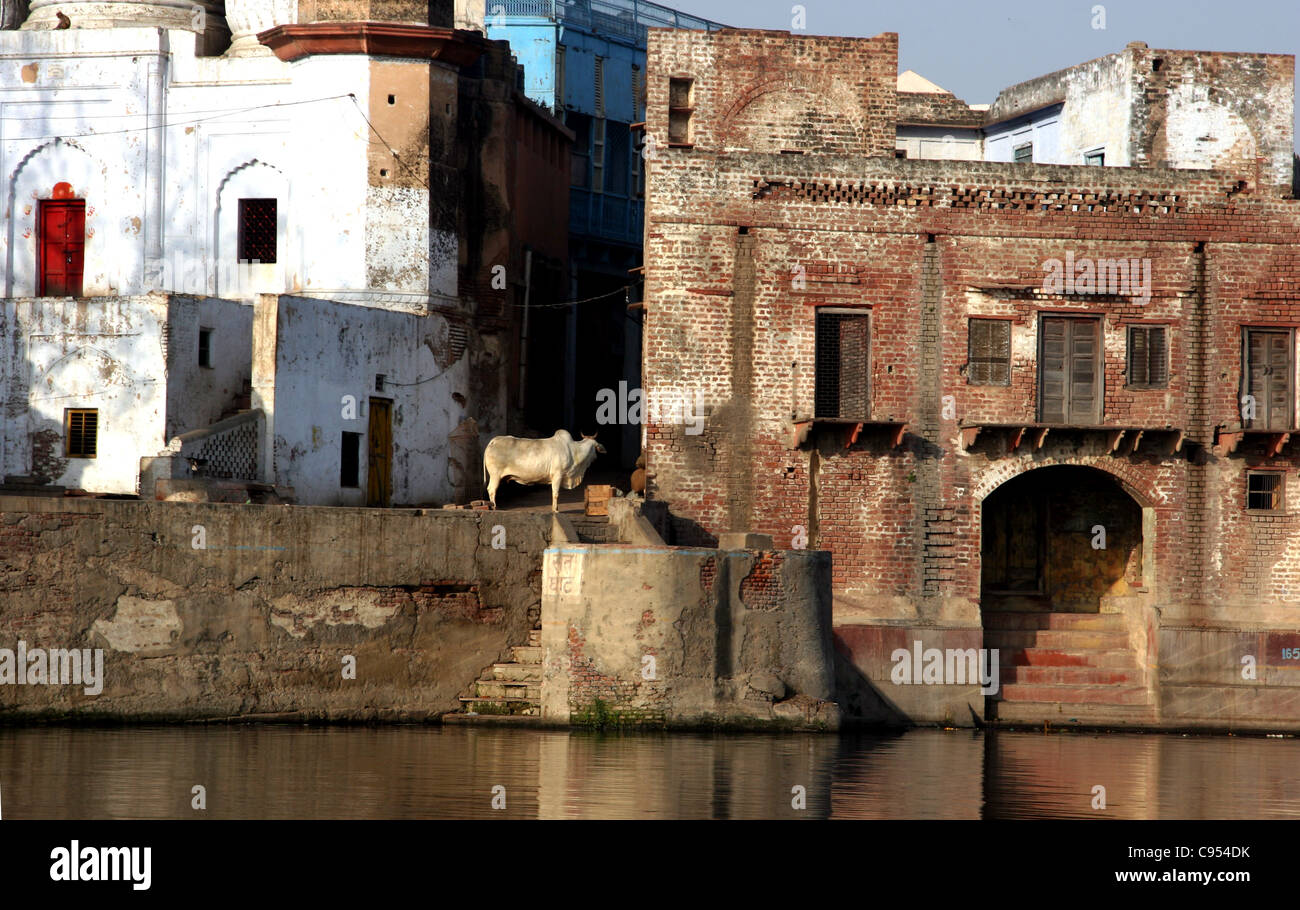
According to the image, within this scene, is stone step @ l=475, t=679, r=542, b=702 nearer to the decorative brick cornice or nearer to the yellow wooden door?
the yellow wooden door

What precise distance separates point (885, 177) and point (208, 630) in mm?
11387

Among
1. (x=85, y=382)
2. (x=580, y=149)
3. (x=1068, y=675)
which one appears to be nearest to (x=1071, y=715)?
(x=1068, y=675)

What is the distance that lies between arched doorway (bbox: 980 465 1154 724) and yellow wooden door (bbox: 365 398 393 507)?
28.8 ft

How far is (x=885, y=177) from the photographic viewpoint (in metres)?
26.1

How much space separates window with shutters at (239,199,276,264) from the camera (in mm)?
29469

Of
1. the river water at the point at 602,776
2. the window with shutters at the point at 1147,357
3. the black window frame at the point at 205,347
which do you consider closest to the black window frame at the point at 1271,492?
the window with shutters at the point at 1147,357

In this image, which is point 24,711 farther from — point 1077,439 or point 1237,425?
point 1237,425

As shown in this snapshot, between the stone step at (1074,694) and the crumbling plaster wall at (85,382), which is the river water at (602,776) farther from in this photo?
the crumbling plaster wall at (85,382)

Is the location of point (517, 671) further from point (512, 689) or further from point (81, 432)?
point (81, 432)

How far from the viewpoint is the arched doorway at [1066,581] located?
25828 mm

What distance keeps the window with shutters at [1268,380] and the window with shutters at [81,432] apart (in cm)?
1631

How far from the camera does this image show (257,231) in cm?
2956

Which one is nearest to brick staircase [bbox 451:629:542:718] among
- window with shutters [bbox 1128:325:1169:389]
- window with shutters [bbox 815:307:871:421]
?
window with shutters [bbox 815:307:871:421]

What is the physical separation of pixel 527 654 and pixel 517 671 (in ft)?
0.83
